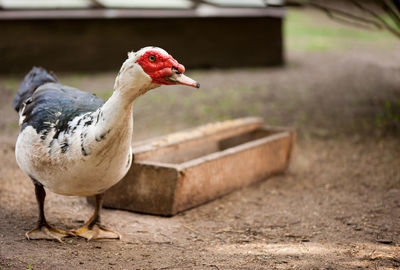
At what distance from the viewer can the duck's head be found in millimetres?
3121

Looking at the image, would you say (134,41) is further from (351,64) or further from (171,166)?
(171,166)

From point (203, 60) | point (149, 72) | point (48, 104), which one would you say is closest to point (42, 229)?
point (48, 104)

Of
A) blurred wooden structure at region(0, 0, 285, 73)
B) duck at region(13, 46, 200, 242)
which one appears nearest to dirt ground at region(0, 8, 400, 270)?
duck at region(13, 46, 200, 242)

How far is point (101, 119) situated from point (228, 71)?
279 inches

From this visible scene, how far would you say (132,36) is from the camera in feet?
31.7

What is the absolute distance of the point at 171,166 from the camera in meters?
4.23

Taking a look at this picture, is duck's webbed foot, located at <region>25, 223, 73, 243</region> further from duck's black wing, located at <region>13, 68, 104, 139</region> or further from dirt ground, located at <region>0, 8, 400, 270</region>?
duck's black wing, located at <region>13, 68, 104, 139</region>

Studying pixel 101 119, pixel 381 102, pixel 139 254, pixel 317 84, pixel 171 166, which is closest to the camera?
pixel 101 119

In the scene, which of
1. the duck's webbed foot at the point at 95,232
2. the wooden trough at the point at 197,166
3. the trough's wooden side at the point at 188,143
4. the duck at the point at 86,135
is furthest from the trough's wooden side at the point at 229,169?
the duck at the point at 86,135

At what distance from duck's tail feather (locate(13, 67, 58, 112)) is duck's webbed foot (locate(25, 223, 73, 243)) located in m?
0.93

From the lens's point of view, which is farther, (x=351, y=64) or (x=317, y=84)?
(x=351, y=64)

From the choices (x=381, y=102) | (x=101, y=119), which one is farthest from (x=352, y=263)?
(x=381, y=102)

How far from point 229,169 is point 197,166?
1.66ft

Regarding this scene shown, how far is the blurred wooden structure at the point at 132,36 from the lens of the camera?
931cm
